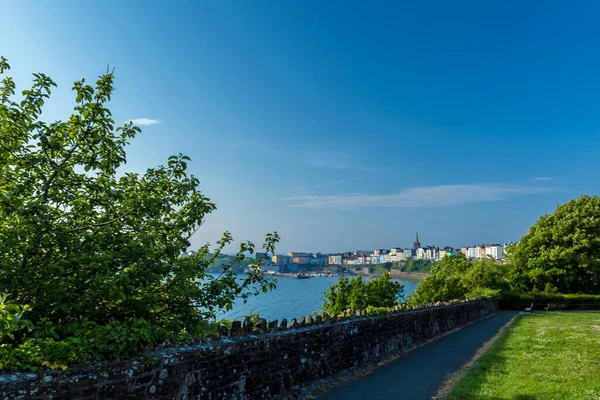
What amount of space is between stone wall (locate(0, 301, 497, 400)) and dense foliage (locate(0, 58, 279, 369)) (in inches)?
9.6

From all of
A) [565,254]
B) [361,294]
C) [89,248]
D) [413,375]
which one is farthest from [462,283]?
[89,248]

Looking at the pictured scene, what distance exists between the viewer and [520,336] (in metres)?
16.4

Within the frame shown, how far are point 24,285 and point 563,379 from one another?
1053 centimetres

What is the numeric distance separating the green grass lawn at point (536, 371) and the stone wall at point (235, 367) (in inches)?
103

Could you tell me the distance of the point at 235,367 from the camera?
6117mm

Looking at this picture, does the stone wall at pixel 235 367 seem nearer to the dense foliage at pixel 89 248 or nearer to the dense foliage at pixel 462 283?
the dense foliage at pixel 89 248

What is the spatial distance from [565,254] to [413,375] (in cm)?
3671

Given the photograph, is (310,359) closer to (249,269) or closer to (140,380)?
(249,269)

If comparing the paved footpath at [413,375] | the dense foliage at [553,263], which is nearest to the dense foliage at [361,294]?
the dense foliage at [553,263]

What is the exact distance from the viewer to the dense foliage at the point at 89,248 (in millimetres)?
4605

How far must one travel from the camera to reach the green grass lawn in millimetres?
7543

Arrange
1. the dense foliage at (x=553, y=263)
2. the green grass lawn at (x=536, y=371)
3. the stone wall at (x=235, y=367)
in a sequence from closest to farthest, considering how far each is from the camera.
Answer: the stone wall at (x=235, y=367), the green grass lawn at (x=536, y=371), the dense foliage at (x=553, y=263)

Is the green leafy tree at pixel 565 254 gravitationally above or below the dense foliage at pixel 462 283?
above

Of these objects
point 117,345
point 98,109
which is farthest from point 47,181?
point 117,345
